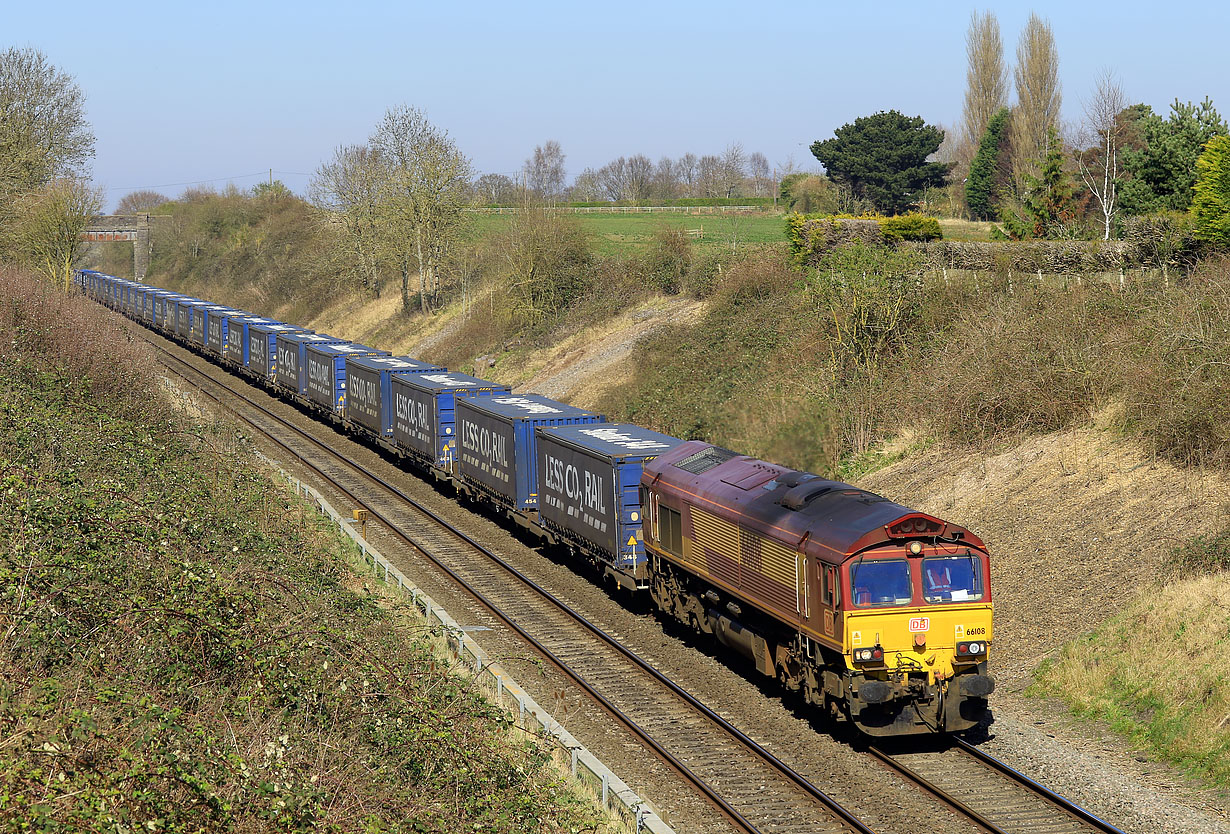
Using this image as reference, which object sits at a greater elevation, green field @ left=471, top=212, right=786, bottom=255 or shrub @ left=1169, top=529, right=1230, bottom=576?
green field @ left=471, top=212, right=786, bottom=255

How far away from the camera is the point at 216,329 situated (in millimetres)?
59188

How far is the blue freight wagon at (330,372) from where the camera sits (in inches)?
1620

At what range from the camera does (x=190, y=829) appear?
9.45 meters

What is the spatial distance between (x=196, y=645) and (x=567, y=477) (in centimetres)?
1122

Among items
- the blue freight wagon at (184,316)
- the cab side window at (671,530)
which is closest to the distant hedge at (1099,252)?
the cab side window at (671,530)

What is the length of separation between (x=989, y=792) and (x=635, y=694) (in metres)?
5.78

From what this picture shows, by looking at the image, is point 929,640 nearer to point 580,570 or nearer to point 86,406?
point 580,570

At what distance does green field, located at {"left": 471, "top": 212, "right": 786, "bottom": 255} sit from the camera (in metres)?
59.7

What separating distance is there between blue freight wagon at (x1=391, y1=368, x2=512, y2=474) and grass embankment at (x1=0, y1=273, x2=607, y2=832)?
40.8ft

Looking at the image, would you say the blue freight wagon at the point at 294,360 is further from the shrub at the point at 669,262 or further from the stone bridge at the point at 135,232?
the stone bridge at the point at 135,232

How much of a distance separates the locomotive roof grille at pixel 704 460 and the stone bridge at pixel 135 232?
353 feet

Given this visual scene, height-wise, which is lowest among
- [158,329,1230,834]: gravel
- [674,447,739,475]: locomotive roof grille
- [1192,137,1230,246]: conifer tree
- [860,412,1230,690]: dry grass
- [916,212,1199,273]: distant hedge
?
[158,329,1230,834]: gravel

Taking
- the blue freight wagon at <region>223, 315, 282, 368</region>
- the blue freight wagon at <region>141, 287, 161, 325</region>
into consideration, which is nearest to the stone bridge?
the blue freight wagon at <region>141, 287, 161, 325</region>

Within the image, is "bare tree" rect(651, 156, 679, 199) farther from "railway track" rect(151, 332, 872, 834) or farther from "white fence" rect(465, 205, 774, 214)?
"railway track" rect(151, 332, 872, 834)
